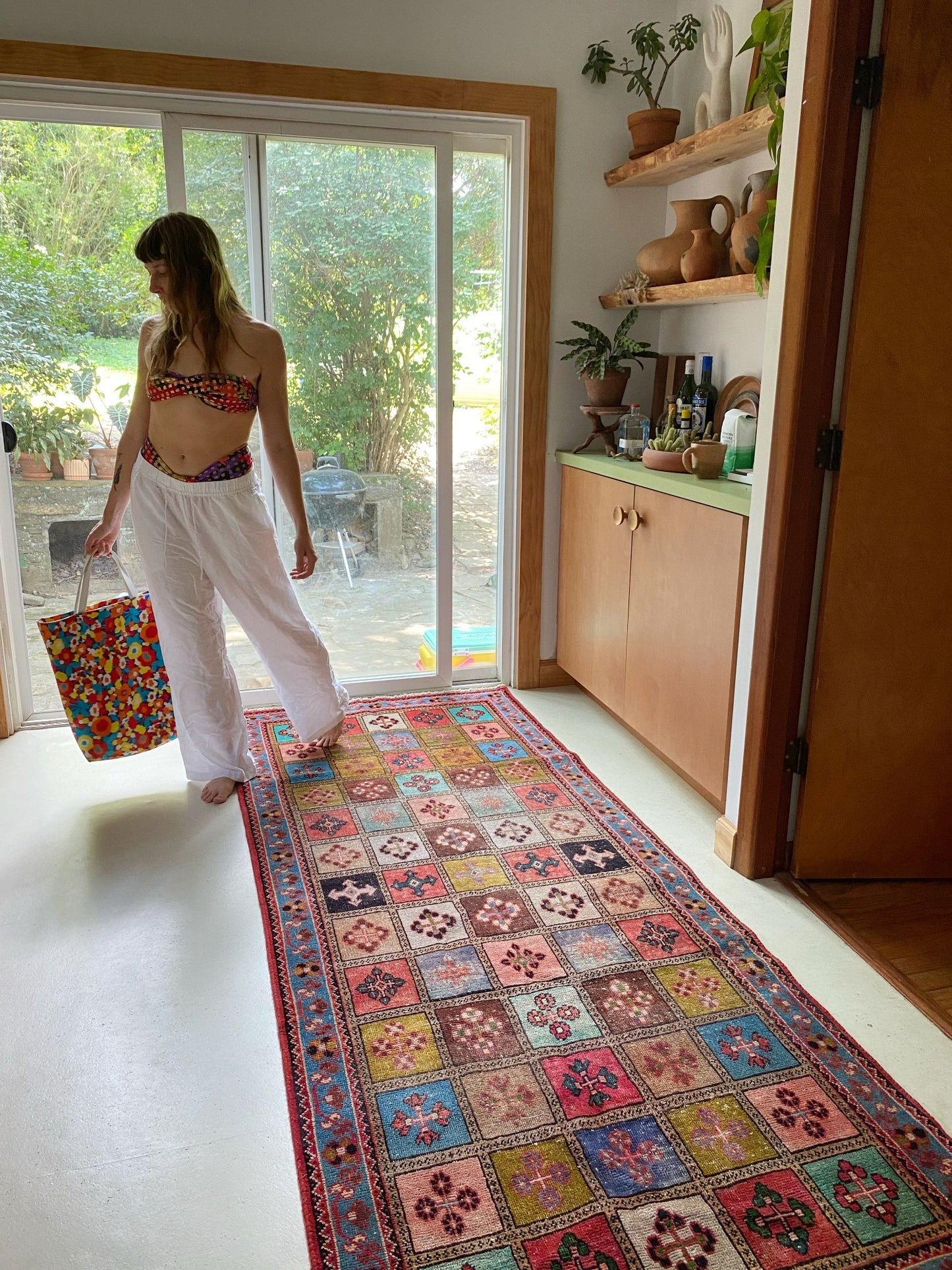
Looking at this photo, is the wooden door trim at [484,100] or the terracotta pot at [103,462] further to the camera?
the terracotta pot at [103,462]

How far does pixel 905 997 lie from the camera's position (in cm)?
192

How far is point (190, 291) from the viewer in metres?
2.45

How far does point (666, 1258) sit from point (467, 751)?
1812 millimetres

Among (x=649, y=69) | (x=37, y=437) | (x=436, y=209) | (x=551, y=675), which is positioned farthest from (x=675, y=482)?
(x=37, y=437)

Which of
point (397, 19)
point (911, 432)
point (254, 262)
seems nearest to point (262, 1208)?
point (911, 432)

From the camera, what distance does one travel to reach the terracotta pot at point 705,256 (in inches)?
113

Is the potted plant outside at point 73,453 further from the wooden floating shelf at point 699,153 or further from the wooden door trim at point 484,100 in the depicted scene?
the wooden floating shelf at point 699,153

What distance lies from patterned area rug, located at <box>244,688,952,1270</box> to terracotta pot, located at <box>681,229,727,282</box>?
5.23 ft

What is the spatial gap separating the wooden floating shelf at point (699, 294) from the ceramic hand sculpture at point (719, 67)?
455mm

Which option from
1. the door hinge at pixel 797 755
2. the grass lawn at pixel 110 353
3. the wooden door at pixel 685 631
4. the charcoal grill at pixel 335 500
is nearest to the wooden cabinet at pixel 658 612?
the wooden door at pixel 685 631

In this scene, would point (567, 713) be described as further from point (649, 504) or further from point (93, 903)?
point (93, 903)

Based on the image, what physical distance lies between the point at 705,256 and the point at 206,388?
149 centimetres

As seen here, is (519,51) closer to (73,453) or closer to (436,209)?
(436,209)

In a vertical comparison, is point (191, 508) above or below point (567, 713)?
above
